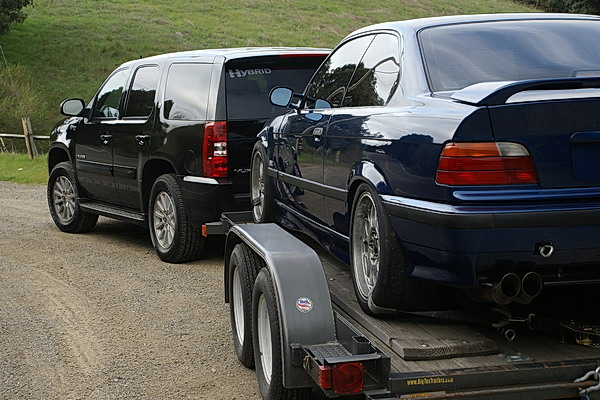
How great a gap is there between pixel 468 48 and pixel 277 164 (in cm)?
218

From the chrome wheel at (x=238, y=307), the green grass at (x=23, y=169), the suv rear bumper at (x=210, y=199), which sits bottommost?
the green grass at (x=23, y=169)

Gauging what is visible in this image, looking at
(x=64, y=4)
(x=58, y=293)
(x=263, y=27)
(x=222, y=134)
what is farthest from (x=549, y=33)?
(x=64, y=4)

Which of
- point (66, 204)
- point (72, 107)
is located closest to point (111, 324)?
point (72, 107)

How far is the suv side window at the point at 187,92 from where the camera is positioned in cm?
849

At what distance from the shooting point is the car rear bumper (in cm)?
377

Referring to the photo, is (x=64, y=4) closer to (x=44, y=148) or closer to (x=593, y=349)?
(x=44, y=148)

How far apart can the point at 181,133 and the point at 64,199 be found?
10.2 feet

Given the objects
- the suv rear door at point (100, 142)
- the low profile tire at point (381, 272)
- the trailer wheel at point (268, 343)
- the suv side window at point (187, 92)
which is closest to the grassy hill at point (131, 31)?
the suv rear door at point (100, 142)

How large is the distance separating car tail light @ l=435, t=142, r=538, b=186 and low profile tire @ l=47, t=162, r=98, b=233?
7632mm

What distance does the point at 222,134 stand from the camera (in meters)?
8.26

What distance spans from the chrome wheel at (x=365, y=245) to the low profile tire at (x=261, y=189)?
2074mm

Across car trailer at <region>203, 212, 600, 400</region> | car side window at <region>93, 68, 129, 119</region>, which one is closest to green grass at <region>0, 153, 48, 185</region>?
car side window at <region>93, 68, 129, 119</region>

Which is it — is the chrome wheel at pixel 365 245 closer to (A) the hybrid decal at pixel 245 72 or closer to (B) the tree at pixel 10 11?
(A) the hybrid decal at pixel 245 72

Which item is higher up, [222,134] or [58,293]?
[222,134]
